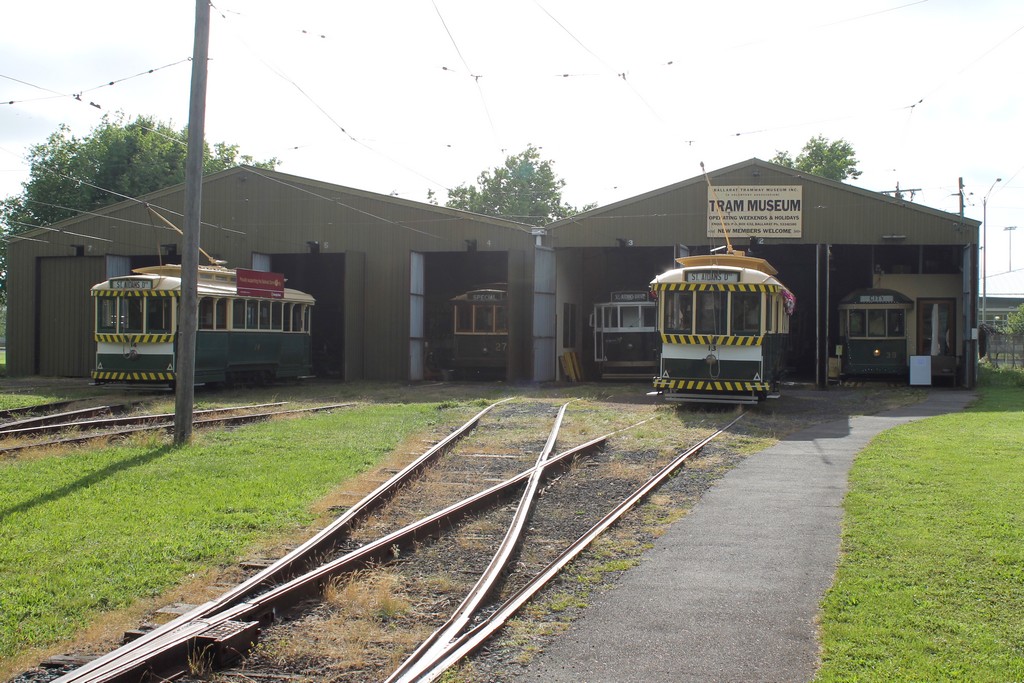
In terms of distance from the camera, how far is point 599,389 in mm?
25031

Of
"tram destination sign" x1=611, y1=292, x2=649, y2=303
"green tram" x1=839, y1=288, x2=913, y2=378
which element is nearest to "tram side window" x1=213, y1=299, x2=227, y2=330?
"tram destination sign" x1=611, y1=292, x2=649, y2=303

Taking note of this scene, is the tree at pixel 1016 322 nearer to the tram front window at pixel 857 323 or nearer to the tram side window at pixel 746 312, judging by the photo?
the tram front window at pixel 857 323

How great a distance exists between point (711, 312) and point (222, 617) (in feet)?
47.0

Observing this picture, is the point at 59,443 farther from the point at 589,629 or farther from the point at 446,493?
the point at 589,629

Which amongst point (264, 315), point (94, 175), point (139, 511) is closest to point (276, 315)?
point (264, 315)

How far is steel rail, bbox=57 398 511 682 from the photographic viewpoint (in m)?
4.76

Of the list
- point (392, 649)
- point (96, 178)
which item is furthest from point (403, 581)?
point (96, 178)

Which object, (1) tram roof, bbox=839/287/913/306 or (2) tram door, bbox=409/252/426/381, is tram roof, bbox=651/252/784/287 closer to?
(1) tram roof, bbox=839/287/913/306

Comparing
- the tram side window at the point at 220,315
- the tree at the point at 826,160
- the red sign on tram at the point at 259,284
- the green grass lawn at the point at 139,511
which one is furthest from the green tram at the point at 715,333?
the tree at the point at 826,160

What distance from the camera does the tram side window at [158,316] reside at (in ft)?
70.1

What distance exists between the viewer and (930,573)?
6.45m

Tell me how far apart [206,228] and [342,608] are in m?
26.6

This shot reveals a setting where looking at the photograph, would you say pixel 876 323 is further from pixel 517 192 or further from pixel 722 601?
pixel 517 192

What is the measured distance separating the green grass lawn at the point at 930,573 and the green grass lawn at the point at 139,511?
4.39 metres
